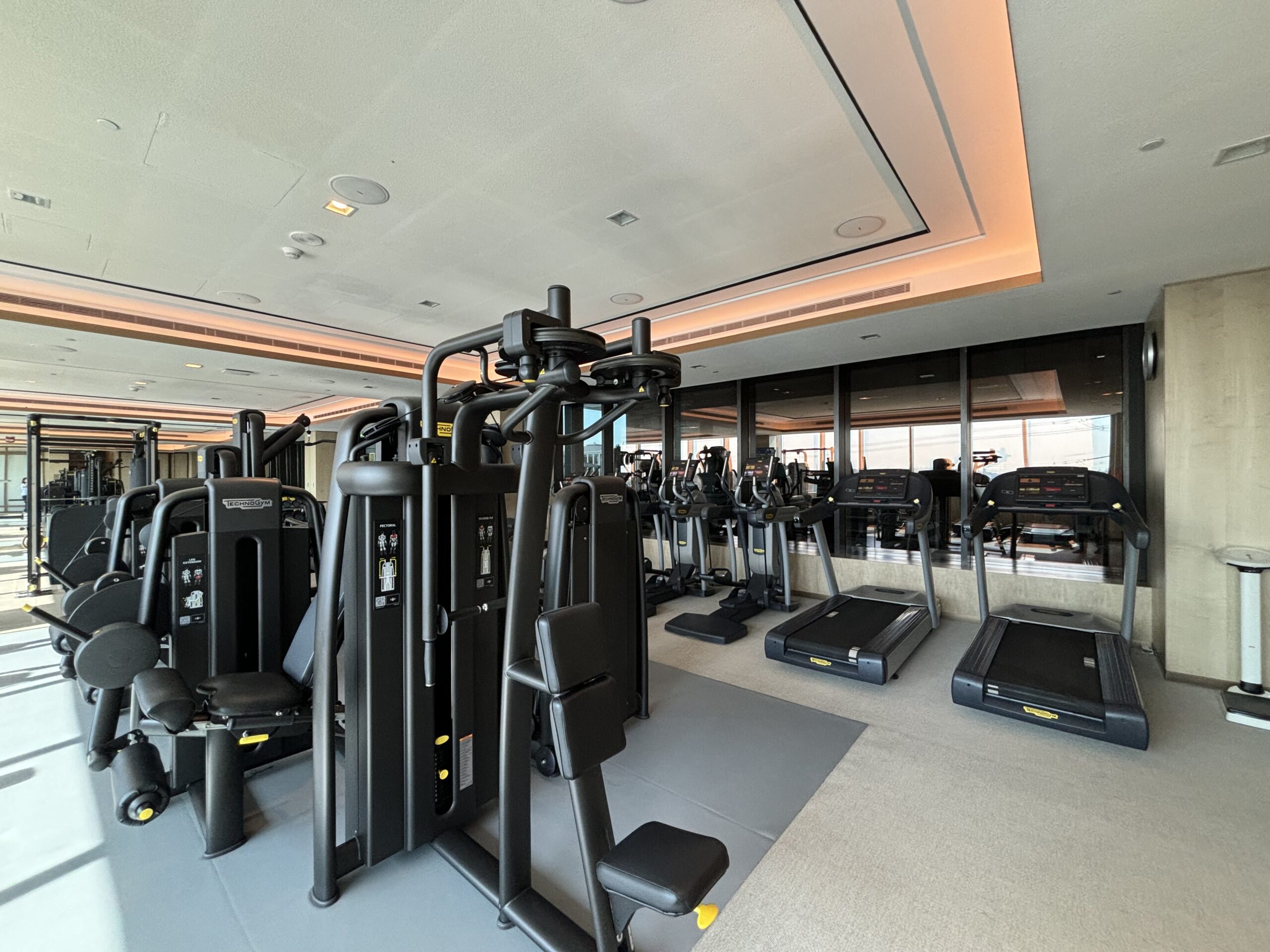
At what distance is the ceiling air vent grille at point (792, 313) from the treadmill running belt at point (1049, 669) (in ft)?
9.86

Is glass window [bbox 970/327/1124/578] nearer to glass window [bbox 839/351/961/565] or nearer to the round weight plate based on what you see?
glass window [bbox 839/351/961/565]

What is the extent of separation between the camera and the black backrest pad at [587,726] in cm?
138

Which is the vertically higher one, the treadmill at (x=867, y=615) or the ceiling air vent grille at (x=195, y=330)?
the ceiling air vent grille at (x=195, y=330)

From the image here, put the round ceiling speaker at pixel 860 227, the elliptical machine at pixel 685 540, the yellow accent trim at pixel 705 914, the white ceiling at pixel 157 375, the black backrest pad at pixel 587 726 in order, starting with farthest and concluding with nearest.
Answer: the elliptical machine at pixel 685 540, the white ceiling at pixel 157 375, the round ceiling speaker at pixel 860 227, the black backrest pad at pixel 587 726, the yellow accent trim at pixel 705 914

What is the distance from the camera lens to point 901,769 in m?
2.79

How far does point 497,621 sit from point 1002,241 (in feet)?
15.1

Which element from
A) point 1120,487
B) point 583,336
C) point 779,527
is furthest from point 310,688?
point 1120,487

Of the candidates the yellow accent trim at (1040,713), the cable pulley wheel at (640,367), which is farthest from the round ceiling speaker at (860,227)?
the yellow accent trim at (1040,713)

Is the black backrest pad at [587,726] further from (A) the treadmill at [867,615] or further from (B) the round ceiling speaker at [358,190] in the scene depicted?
(B) the round ceiling speaker at [358,190]

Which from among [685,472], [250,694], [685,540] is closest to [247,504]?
[250,694]

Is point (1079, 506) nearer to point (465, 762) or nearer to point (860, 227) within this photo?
point (860, 227)

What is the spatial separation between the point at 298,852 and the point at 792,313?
5.31 m

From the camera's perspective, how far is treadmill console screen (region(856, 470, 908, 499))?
17.2 ft

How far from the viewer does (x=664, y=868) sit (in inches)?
49.2
